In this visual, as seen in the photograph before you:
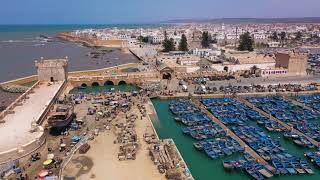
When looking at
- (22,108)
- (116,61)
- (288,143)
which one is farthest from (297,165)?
(116,61)

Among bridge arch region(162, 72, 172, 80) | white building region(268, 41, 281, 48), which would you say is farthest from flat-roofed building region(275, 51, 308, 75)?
white building region(268, 41, 281, 48)

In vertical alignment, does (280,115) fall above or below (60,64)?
below

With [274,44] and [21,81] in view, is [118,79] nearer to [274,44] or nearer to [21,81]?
[21,81]

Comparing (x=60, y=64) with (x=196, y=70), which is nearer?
(x=60, y=64)

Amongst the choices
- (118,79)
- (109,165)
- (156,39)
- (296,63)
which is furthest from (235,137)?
(156,39)

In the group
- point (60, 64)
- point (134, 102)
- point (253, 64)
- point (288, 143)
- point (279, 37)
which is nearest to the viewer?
point (288, 143)

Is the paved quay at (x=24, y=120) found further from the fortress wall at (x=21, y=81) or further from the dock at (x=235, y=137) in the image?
the dock at (x=235, y=137)

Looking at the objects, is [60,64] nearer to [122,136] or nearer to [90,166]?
[122,136]
